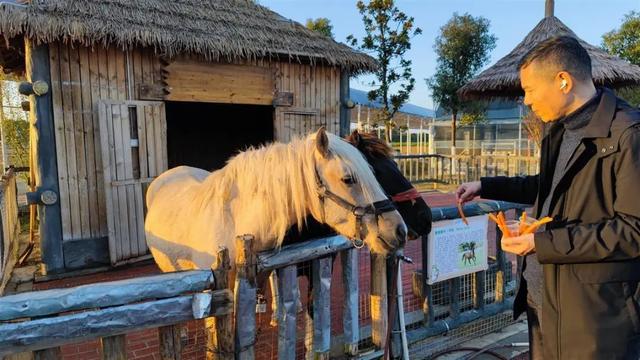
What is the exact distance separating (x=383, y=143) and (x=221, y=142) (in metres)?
7.45

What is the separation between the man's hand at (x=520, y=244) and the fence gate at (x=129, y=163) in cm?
458

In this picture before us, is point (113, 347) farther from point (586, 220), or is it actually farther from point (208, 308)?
point (586, 220)

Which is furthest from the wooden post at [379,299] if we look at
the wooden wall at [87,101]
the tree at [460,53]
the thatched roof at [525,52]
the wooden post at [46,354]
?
the tree at [460,53]

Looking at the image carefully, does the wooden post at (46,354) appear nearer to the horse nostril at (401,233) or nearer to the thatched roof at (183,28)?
the horse nostril at (401,233)

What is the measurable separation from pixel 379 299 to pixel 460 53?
44.9 feet

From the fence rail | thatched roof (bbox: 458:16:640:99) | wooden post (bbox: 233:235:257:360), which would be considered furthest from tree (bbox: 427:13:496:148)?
wooden post (bbox: 233:235:257:360)

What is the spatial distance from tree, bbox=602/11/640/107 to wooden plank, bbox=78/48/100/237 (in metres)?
15.4

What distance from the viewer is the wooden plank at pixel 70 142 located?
15.0ft

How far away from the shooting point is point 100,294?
1389mm

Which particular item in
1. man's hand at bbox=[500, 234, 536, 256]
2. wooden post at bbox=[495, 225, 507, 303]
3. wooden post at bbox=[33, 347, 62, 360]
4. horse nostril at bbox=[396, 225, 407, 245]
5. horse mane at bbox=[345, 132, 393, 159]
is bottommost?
wooden post at bbox=[495, 225, 507, 303]

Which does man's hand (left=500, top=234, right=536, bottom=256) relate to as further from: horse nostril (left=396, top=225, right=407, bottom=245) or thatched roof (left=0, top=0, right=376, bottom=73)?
thatched roof (left=0, top=0, right=376, bottom=73)

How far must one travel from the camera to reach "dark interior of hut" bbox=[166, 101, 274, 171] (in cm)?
914

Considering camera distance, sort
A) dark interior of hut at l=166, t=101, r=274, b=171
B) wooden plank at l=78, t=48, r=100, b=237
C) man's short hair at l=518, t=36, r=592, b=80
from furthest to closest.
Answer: dark interior of hut at l=166, t=101, r=274, b=171 < wooden plank at l=78, t=48, r=100, b=237 < man's short hair at l=518, t=36, r=592, b=80

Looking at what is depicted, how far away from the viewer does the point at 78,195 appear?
4727 millimetres
